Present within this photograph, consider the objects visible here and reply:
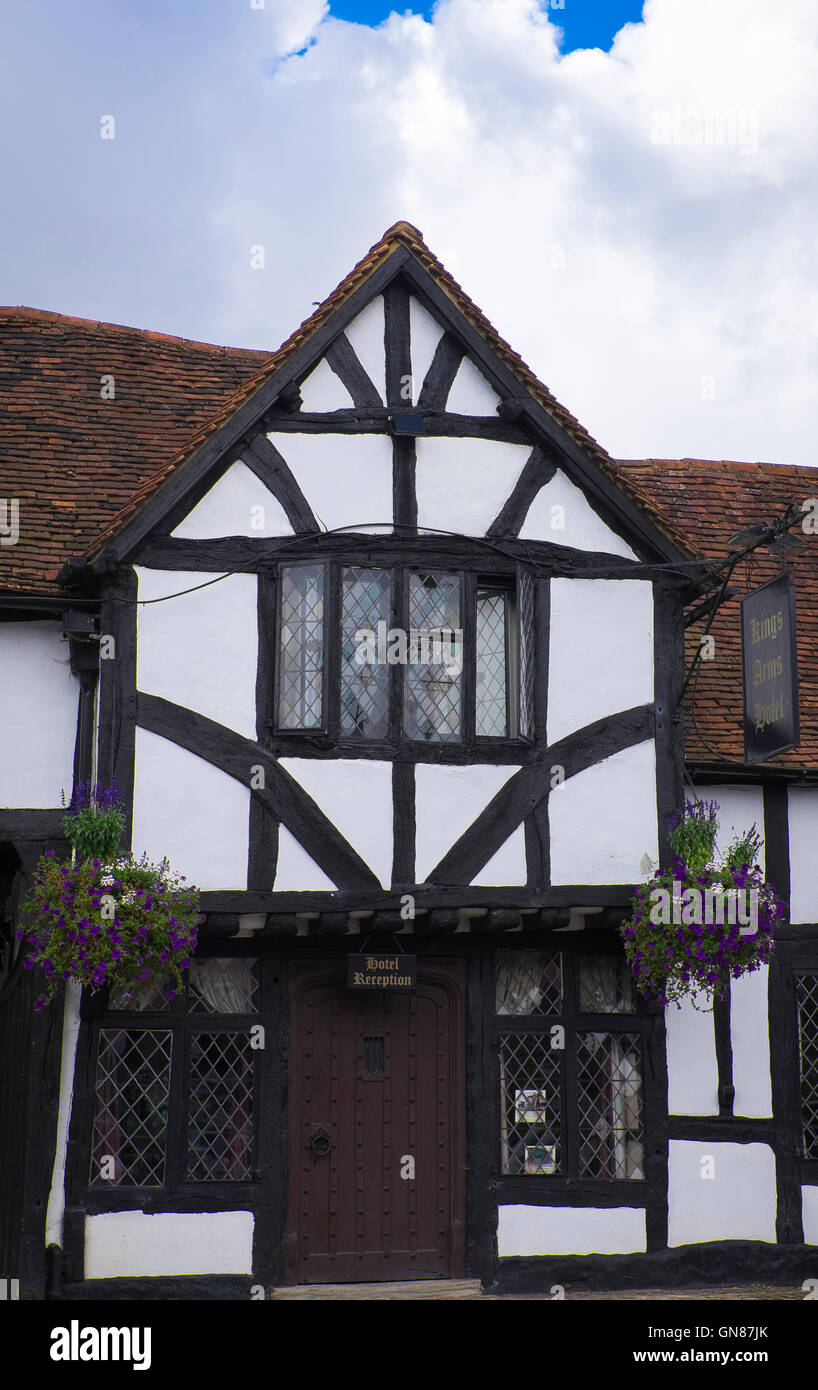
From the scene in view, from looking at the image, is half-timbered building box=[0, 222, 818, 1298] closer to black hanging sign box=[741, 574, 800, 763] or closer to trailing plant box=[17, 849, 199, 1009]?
trailing plant box=[17, 849, 199, 1009]

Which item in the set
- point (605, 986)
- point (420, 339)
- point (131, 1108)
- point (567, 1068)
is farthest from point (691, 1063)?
point (420, 339)

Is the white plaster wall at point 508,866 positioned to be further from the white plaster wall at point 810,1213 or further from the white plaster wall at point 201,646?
the white plaster wall at point 810,1213

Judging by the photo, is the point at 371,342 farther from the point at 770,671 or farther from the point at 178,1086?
the point at 178,1086

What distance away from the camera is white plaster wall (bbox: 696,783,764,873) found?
1140 cm

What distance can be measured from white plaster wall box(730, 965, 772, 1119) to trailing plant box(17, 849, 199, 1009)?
415cm

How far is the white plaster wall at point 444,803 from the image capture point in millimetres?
10344

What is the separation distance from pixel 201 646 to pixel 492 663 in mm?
2085

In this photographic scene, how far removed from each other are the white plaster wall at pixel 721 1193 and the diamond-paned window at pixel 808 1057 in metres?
0.37

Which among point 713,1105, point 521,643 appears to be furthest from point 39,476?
point 713,1105

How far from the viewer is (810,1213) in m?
11.0

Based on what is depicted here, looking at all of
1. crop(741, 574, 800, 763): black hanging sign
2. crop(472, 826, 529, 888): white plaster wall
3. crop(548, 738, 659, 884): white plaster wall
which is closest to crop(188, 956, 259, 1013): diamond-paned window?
crop(472, 826, 529, 888): white plaster wall

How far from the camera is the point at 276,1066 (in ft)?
33.8

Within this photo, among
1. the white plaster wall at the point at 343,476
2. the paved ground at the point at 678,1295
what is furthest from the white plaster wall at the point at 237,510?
the paved ground at the point at 678,1295

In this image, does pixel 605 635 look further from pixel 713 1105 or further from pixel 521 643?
pixel 713 1105
